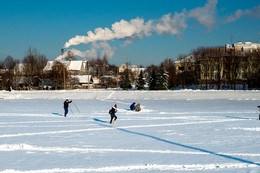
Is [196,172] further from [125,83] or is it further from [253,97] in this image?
[125,83]

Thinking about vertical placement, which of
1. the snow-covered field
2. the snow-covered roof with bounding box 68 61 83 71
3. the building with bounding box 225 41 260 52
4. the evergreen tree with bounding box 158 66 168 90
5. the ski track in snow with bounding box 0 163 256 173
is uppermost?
the building with bounding box 225 41 260 52

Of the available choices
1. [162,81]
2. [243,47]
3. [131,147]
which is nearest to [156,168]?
[131,147]

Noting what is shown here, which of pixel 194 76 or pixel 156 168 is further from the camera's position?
pixel 194 76

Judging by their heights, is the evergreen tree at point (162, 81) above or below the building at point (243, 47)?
below

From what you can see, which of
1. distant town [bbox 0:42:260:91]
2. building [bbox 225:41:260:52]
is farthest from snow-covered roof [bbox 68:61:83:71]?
building [bbox 225:41:260:52]

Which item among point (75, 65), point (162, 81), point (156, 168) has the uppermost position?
point (75, 65)

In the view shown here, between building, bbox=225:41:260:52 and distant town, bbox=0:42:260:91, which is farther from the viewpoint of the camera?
building, bbox=225:41:260:52

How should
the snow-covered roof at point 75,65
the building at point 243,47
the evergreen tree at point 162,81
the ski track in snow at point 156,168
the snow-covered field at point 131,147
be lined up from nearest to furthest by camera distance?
the ski track in snow at point 156,168 → the snow-covered field at point 131,147 → the evergreen tree at point 162,81 → the building at point 243,47 → the snow-covered roof at point 75,65

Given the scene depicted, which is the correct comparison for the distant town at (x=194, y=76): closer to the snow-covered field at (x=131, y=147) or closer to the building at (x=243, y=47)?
the building at (x=243, y=47)

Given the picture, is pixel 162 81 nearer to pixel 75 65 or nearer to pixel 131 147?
pixel 75 65

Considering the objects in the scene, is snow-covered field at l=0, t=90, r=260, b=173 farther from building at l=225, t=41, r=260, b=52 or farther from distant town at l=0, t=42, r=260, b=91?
building at l=225, t=41, r=260, b=52

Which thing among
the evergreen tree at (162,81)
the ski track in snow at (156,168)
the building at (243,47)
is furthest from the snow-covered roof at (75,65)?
the ski track in snow at (156,168)

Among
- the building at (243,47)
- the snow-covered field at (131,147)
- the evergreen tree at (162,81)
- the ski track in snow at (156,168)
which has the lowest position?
the ski track in snow at (156,168)

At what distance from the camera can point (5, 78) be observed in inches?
2525
